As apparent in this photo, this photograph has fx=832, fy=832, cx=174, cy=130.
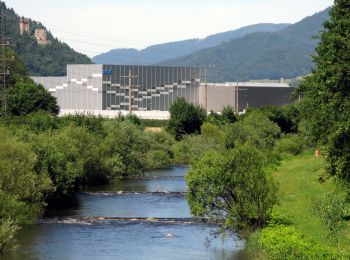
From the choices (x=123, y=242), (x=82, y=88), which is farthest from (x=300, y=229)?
(x=82, y=88)

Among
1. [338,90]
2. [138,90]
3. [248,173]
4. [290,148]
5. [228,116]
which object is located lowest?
[290,148]

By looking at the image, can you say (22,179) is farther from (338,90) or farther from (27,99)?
(27,99)

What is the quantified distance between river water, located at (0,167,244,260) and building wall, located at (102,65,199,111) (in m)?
92.6

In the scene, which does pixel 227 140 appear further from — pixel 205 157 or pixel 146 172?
pixel 205 157

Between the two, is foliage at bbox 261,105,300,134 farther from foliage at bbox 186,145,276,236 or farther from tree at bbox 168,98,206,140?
foliage at bbox 186,145,276,236

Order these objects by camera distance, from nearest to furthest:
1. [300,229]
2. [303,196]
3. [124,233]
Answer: [300,229] → [124,233] → [303,196]

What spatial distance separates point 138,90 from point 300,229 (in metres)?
124

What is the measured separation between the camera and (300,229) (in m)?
45.2

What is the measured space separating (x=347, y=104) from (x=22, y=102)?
8602 centimetres

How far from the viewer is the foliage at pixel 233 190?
44.6 meters

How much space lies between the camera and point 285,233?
3928 centimetres

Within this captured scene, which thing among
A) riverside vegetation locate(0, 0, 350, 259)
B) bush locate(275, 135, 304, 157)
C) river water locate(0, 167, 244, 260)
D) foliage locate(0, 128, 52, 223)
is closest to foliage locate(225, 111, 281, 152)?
bush locate(275, 135, 304, 157)

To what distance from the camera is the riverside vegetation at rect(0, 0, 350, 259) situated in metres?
39.9

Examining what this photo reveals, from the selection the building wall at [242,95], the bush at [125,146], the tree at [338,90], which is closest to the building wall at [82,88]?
the building wall at [242,95]
